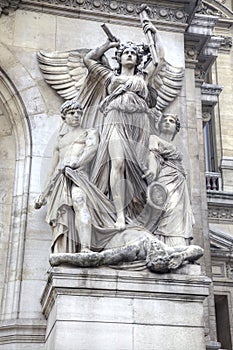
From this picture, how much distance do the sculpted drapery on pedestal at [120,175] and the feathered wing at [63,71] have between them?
65cm

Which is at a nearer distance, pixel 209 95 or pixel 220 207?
pixel 209 95

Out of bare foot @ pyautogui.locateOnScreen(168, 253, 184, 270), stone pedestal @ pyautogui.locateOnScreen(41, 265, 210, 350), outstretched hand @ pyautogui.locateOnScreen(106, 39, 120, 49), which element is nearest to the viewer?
stone pedestal @ pyautogui.locateOnScreen(41, 265, 210, 350)

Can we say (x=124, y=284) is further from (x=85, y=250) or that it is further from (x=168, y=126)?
(x=168, y=126)

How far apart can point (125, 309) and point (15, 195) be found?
332 cm

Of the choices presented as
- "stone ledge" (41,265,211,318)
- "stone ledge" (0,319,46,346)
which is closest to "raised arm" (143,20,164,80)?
"stone ledge" (41,265,211,318)

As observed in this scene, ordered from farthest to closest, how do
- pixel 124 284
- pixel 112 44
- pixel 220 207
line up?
pixel 220 207, pixel 112 44, pixel 124 284

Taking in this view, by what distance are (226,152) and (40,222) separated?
509 inches

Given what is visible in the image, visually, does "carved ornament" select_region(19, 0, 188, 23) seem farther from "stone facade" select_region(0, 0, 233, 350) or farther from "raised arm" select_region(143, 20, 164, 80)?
"raised arm" select_region(143, 20, 164, 80)

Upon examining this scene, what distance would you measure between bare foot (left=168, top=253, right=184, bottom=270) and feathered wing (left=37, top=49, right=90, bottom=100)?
388 centimetres

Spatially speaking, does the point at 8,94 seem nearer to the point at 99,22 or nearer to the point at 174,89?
the point at 99,22

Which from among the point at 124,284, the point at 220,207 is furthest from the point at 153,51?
the point at 220,207

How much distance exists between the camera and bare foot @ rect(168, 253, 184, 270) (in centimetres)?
711

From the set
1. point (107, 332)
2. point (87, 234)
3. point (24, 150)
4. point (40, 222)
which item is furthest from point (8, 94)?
point (107, 332)

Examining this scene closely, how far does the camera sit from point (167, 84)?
10.5 meters
